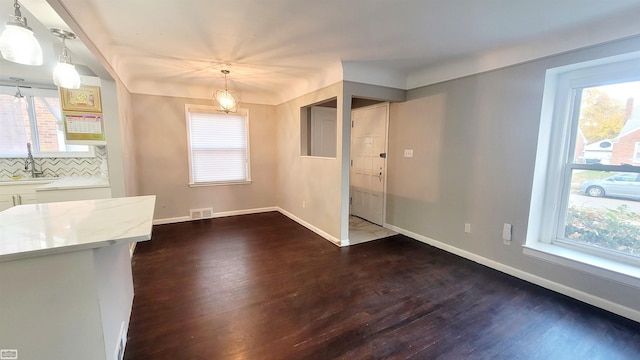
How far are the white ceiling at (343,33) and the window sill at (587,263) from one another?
1.85 meters

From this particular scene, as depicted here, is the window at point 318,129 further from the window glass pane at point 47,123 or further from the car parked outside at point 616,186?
the window glass pane at point 47,123

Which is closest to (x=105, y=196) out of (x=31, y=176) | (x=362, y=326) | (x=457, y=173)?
(x=31, y=176)

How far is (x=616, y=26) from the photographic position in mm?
2057

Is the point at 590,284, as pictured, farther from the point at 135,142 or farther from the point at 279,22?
the point at 135,142

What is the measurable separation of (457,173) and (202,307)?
3121 mm

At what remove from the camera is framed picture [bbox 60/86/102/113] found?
2.73 m

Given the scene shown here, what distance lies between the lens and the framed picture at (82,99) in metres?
2.73

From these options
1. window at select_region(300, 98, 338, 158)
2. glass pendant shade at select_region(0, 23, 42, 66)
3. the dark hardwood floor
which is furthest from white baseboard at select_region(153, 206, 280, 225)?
glass pendant shade at select_region(0, 23, 42, 66)

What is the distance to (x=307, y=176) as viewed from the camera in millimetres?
4410

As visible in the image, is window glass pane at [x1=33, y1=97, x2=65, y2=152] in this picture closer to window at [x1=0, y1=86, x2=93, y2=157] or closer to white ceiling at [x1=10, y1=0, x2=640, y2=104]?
window at [x1=0, y1=86, x2=93, y2=157]

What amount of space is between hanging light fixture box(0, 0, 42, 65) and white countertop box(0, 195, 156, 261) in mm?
836

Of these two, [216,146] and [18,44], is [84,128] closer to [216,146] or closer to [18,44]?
[18,44]

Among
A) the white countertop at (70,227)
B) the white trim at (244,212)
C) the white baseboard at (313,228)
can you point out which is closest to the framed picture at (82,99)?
the white countertop at (70,227)

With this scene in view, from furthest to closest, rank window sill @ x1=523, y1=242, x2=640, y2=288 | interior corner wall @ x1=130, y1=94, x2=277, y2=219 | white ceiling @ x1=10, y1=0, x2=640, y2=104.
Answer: interior corner wall @ x1=130, y1=94, x2=277, y2=219, window sill @ x1=523, y1=242, x2=640, y2=288, white ceiling @ x1=10, y1=0, x2=640, y2=104
